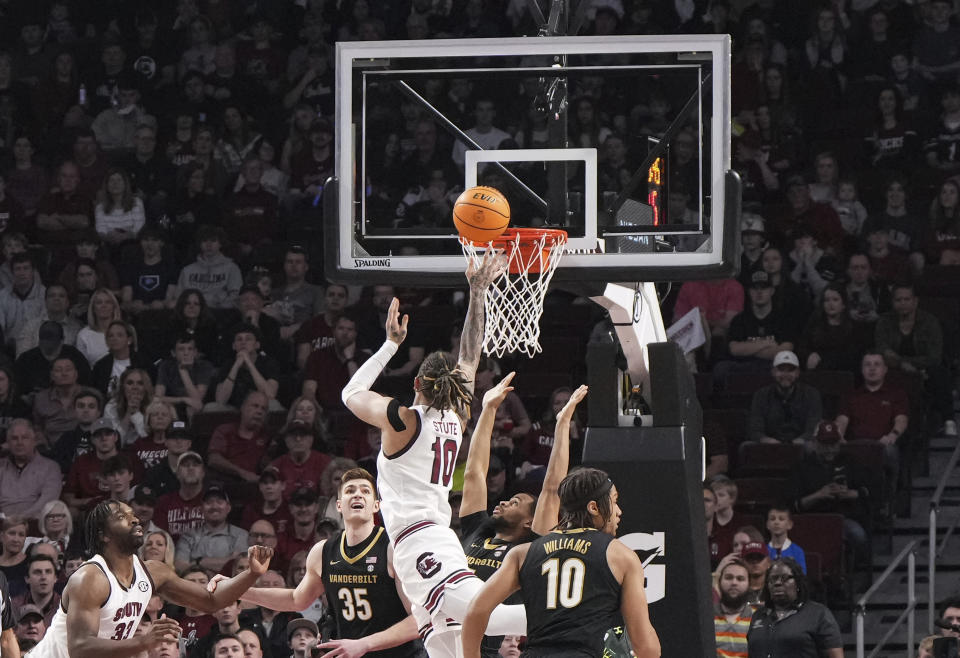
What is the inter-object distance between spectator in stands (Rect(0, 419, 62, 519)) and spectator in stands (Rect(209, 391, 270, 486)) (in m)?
1.25

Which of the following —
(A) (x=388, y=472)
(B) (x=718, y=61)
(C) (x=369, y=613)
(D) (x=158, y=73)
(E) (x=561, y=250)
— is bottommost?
(C) (x=369, y=613)

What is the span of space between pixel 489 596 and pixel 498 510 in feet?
5.61

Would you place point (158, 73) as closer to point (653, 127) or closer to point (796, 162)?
point (653, 127)

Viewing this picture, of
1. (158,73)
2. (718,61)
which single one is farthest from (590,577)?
(158,73)

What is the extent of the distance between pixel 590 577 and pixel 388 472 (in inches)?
69.3

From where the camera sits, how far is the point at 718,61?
8328 millimetres

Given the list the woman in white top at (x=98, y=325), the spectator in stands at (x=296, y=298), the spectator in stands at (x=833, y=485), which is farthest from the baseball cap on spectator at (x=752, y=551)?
the woman in white top at (x=98, y=325)

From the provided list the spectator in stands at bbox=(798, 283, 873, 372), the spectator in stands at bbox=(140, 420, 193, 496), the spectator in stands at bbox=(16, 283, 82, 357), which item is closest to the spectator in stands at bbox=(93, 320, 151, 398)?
the spectator in stands at bbox=(16, 283, 82, 357)

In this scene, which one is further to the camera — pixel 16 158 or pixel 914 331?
pixel 16 158

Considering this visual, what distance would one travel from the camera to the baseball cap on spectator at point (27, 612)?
11180 millimetres

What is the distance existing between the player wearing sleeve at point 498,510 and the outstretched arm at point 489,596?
1493 millimetres

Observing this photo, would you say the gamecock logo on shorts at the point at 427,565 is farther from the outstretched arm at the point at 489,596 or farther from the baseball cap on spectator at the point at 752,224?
the baseball cap on spectator at the point at 752,224

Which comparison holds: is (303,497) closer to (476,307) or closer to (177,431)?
(177,431)

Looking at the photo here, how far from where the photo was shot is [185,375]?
1428cm
